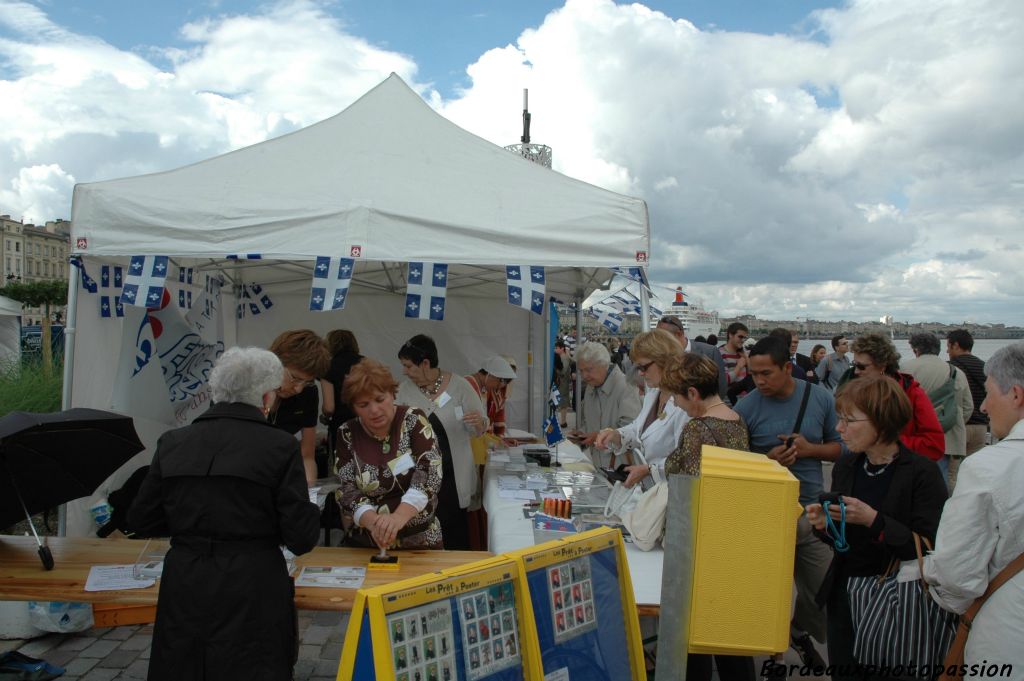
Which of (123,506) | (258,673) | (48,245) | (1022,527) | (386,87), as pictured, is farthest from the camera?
(48,245)

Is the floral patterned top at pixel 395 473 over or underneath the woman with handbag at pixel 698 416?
underneath

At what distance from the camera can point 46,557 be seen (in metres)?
2.52

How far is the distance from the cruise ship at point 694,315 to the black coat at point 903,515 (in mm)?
12937

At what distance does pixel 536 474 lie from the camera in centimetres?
415

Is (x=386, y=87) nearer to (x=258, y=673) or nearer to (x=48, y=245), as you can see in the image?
(x=258, y=673)

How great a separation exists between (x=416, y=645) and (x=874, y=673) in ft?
5.10

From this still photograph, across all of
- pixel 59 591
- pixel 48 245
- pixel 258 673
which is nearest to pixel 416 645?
pixel 258 673

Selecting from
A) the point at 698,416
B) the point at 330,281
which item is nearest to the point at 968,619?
the point at 698,416

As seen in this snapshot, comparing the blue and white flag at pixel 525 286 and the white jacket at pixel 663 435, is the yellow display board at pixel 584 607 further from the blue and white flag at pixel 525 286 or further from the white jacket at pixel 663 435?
the blue and white flag at pixel 525 286

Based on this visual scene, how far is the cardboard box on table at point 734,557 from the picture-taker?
5.10 ft

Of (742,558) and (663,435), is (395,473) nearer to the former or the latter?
(663,435)

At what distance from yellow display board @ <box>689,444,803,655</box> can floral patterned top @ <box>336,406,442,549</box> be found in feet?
4.31

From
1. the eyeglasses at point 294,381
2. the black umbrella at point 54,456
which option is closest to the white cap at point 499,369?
the eyeglasses at point 294,381

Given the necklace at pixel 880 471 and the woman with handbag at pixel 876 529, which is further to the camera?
the necklace at pixel 880 471
